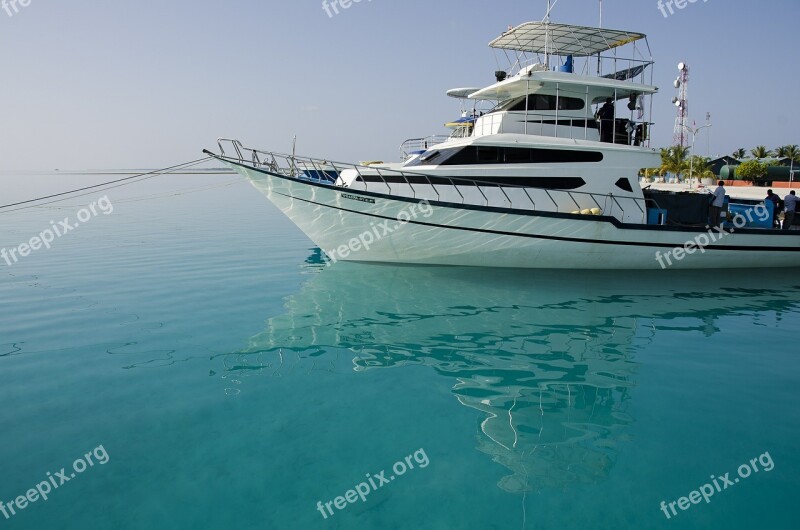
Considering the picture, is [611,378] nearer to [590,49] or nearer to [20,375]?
[20,375]

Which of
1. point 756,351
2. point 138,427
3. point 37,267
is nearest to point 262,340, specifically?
point 138,427

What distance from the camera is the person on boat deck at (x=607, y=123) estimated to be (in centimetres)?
1262

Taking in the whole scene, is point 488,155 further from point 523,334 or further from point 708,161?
point 708,161

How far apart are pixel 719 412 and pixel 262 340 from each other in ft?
19.9

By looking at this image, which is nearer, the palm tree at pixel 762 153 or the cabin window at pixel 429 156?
the cabin window at pixel 429 156

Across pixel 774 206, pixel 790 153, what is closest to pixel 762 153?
pixel 790 153

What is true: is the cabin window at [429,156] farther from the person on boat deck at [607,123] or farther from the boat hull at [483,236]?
the person on boat deck at [607,123]

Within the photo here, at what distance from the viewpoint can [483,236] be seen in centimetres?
1100

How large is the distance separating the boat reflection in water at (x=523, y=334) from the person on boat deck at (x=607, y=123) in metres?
3.55

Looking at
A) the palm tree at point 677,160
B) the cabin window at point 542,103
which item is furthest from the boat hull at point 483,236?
the palm tree at point 677,160

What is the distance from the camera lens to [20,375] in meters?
6.31

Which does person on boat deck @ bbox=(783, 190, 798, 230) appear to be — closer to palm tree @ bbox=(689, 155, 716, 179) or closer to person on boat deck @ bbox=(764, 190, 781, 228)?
person on boat deck @ bbox=(764, 190, 781, 228)

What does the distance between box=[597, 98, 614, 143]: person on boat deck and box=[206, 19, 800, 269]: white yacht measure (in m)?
0.03

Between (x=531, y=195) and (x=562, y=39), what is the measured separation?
4.67 m
